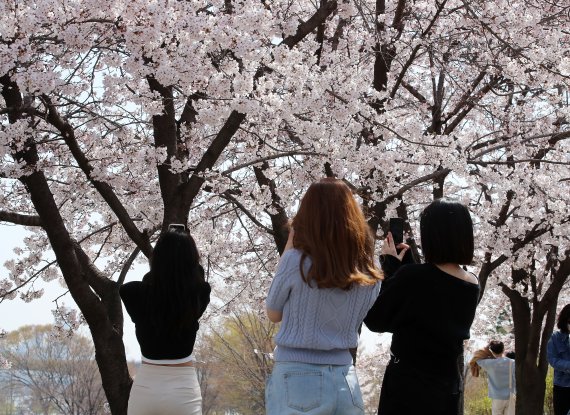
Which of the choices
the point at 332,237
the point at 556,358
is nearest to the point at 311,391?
the point at 332,237

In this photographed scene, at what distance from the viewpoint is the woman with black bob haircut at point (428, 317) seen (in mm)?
3457

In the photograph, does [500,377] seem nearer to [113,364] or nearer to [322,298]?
[113,364]

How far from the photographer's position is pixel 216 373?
1529 inches

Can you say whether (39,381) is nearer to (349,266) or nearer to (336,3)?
(336,3)

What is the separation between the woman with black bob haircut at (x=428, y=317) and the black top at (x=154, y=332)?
3.37 ft

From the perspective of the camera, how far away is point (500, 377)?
10836mm

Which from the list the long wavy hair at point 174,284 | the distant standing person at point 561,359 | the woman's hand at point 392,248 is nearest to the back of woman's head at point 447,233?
the woman's hand at point 392,248

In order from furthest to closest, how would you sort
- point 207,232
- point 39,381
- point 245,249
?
point 39,381 → point 245,249 → point 207,232

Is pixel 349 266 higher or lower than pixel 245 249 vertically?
lower

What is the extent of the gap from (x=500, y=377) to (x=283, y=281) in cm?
833

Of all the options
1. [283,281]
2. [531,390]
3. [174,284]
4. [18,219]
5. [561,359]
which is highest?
[18,219]

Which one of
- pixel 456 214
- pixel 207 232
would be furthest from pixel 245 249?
pixel 456 214

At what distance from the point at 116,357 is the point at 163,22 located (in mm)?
2718

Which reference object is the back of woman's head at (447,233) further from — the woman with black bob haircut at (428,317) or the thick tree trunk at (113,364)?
the thick tree trunk at (113,364)
